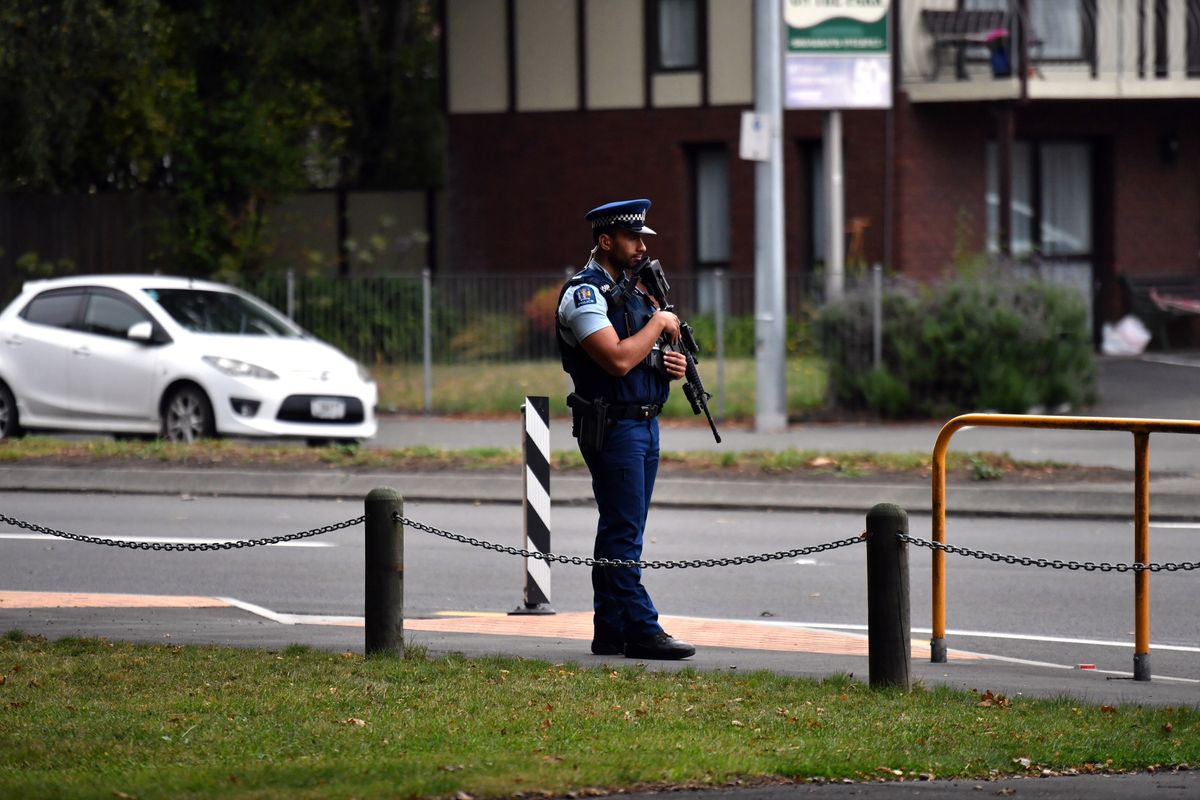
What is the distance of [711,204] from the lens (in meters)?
27.2

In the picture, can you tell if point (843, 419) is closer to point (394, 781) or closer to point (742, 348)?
point (742, 348)

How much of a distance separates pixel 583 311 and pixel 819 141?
19.4 m

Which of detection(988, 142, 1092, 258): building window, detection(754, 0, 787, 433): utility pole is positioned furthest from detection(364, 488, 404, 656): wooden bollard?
detection(988, 142, 1092, 258): building window

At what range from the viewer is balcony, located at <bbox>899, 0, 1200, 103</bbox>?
2438 cm

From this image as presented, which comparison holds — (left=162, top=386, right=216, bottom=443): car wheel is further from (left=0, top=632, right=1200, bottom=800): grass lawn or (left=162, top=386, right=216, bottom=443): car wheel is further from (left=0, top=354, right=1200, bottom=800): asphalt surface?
(left=0, top=632, right=1200, bottom=800): grass lawn

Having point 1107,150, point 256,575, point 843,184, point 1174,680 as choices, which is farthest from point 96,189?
point 1174,680

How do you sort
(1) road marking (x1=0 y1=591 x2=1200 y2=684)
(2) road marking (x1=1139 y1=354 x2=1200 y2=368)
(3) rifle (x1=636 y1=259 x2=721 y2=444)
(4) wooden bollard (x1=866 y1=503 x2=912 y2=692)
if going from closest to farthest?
(4) wooden bollard (x1=866 y1=503 x2=912 y2=692) < (3) rifle (x1=636 y1=259 x2=721 y2=444) < (1) road marking (x1=0 y1=591 x2=1200 y2=684) < (2) road marking (x1=1139 y1=354 x2=1200 y2=368)

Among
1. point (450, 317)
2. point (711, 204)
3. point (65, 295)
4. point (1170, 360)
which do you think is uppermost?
point (711, 204)

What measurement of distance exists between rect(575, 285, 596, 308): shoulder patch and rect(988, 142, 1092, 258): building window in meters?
20.1

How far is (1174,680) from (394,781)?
153 inches

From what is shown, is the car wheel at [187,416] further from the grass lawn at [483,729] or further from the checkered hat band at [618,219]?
the checkered hat band at [618,219]

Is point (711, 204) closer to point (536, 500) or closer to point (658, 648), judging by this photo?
point (536, 500)

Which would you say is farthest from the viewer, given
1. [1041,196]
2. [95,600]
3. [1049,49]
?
[1041,196]

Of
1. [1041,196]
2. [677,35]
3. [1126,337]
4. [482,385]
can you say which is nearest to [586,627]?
[482,385]
